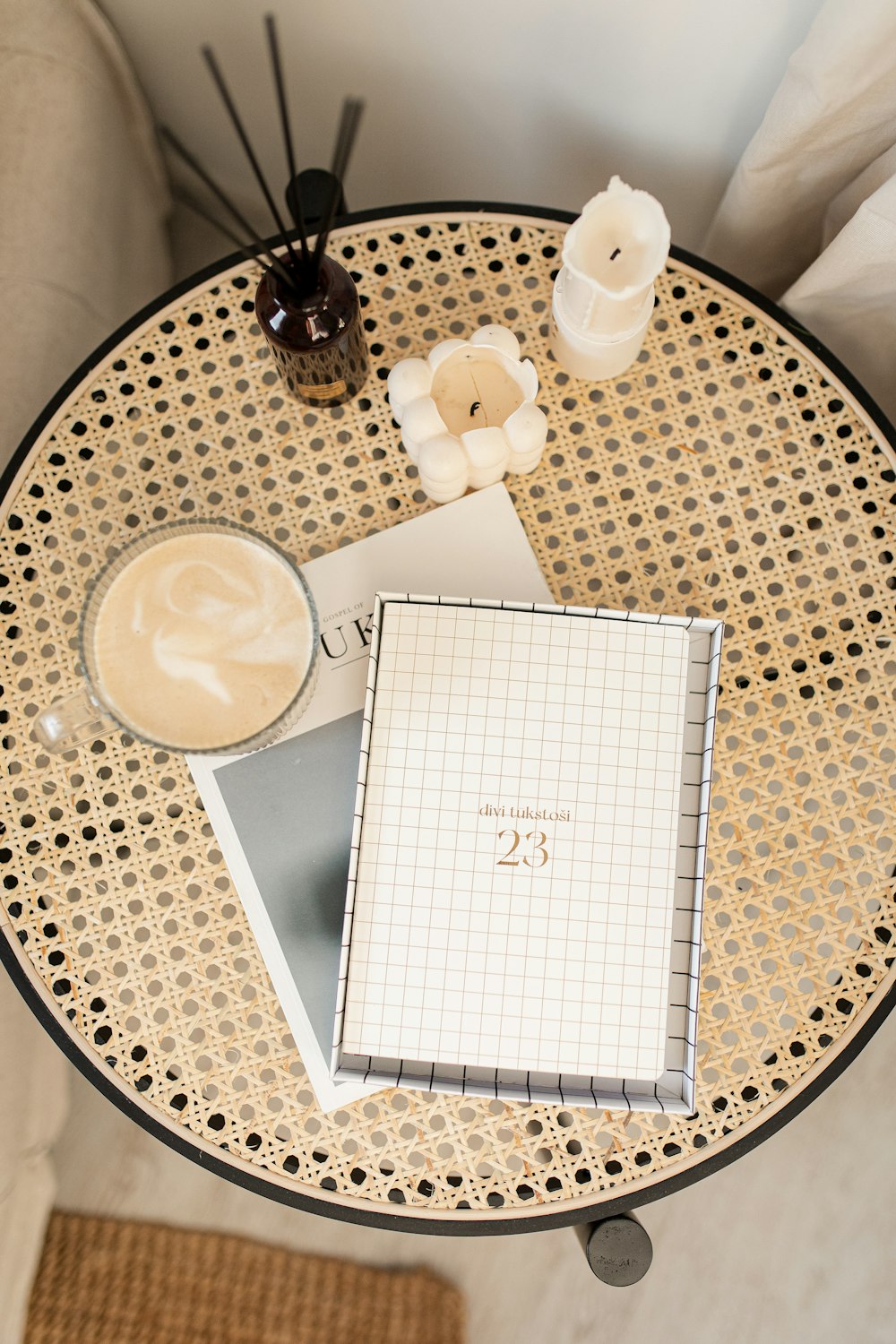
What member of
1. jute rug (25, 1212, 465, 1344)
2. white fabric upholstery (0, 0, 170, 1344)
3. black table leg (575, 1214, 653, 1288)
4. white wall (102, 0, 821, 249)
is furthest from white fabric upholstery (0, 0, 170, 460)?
jute rug (25, 1212, 465, 1344)

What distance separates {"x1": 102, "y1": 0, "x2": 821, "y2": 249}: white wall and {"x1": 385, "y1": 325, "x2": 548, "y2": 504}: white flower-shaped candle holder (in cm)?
31

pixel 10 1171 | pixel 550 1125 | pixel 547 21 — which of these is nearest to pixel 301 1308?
pixel 10 1171

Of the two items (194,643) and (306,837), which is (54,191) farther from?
(306,837)

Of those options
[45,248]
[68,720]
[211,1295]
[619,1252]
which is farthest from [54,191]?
[211,1295]

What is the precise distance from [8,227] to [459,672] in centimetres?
56

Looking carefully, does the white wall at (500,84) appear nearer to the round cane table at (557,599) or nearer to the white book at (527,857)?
the round cane table at (557,599)

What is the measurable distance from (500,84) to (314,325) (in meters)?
0.42

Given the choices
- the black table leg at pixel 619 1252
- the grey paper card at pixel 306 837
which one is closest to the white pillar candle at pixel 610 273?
the grey paper card at pixel 306 837

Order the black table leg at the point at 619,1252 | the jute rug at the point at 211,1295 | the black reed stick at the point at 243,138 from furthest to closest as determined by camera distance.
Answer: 1. the jute rug at the point at 211,1295
2. the black table leg at the point at 619,1252
3. the black reed stick at the point at 243,138

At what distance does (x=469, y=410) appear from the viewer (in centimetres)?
59

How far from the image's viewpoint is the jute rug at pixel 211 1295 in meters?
0.95

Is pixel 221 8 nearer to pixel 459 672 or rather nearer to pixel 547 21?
pixel 547 21

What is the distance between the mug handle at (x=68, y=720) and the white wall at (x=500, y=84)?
62 centimetres

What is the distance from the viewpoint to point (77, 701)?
0.53 meters
